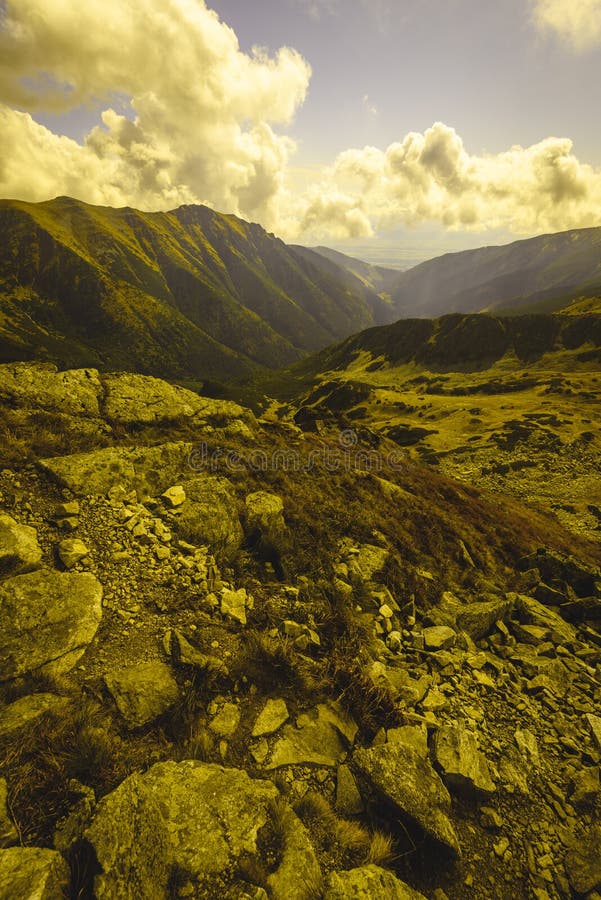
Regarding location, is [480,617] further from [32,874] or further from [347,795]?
[32,874]

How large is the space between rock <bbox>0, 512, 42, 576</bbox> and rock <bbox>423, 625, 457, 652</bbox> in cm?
787

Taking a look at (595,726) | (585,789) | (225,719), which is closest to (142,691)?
(225,719)

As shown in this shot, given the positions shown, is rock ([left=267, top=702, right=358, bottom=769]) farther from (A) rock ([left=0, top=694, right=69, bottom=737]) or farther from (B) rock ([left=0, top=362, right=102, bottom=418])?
(B) rock ([left=0, top=362, right=102, bottom=418])

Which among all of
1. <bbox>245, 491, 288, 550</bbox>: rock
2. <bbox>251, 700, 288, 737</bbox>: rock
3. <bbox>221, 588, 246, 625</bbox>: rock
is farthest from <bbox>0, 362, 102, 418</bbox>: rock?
<bbox>251, 700, 288, 737</bbox>: rock

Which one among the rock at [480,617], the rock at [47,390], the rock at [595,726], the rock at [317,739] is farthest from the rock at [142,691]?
the rock at [47,390]

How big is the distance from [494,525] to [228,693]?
1511cm

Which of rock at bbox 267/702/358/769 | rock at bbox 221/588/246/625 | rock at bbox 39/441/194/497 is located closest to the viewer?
rock at bbox 267/702/358/769

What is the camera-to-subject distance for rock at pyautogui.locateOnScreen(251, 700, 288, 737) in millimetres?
5191

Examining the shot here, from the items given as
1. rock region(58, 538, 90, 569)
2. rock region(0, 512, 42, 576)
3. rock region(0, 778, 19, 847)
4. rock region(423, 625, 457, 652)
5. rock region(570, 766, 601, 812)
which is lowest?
rock region(570, 766, 601, 812)

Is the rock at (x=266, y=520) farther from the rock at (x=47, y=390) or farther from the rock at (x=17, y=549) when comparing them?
the rock at (x=47, y=390)

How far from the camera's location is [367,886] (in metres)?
3.65

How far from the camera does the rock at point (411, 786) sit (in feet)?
14.3

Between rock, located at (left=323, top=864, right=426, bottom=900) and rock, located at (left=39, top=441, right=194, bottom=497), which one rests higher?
rock, located at (left=39, top=441, right=194, bottom=497)

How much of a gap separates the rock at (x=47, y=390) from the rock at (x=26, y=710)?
31.6 feet
